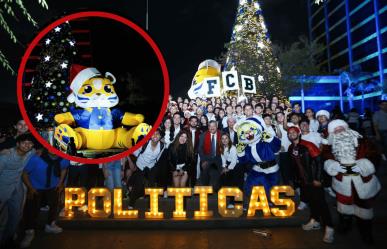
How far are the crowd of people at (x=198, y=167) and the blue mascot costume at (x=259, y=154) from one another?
48 millimetres

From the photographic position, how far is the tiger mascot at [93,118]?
6156 mm

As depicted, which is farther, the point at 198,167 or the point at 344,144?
the point at 198,167

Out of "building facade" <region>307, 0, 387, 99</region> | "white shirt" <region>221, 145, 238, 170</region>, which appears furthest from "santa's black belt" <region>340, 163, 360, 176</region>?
"building facade" <region>307, 0, 387, 99</region>

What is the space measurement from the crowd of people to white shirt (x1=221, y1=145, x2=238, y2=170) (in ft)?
0.08

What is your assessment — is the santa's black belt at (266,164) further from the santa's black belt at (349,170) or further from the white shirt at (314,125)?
the white shirt at (314,125)

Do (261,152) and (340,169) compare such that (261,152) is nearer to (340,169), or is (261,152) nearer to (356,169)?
(340,169)

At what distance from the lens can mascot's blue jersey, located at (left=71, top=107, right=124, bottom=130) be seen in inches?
252

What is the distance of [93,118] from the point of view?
21.0 feet

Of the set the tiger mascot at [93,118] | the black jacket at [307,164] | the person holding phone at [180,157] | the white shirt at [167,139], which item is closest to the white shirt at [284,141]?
the black jacket at [307,164]

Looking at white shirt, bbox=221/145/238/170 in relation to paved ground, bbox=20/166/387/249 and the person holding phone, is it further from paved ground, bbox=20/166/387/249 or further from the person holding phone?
paved ground, bbox=20/166/387/249

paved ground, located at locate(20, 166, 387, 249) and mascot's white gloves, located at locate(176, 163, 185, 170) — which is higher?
mascot's white gloves, located at locate(176, 163, 185, 170)

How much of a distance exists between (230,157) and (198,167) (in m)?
1.11

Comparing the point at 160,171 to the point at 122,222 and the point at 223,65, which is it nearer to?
the point at 122,222

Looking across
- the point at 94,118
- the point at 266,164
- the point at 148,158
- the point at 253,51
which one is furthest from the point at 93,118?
the point at 253,51
